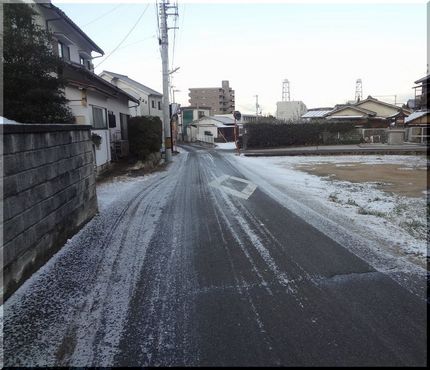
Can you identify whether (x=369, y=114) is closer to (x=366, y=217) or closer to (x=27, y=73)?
(x=366, y=217)

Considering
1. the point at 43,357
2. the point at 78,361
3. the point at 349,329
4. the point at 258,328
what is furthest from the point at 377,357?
the point at 43,357

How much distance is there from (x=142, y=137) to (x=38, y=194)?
14584mm

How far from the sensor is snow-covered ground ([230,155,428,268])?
5.41 meters

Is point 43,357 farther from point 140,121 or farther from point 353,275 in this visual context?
point 140,121

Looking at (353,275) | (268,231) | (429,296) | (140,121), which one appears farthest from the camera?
(140,121)

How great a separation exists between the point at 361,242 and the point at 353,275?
1344 millimetres

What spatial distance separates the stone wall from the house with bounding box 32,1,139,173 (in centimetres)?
501

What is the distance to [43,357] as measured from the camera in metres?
2.82

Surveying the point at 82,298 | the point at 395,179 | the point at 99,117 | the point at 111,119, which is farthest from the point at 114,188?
the point at 395,179

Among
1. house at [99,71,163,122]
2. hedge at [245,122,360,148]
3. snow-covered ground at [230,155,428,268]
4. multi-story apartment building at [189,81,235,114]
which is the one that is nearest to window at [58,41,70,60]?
snow-covered ground at [230,155,428,268]

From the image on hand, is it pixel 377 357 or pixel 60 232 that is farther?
pixel 60 232

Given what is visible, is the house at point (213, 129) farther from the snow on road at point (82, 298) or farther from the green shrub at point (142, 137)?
the snow on road at point (82, 298)

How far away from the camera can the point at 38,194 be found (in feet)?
15.1

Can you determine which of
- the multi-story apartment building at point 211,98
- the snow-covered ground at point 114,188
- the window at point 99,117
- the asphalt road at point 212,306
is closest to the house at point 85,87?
the window at point 99,117
